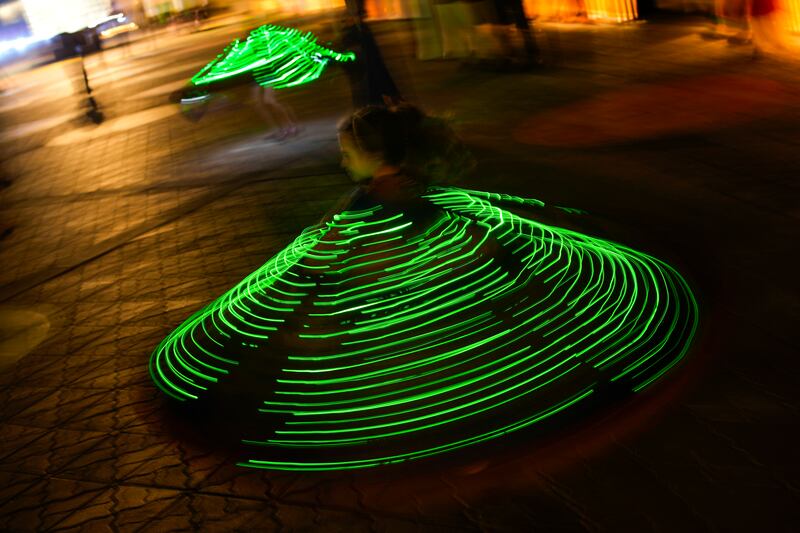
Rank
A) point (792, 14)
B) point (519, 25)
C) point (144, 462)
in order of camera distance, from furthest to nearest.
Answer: point (519, 25) → point (792, 14) → point (144, 462)

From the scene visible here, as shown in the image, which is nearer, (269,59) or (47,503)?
(47,503)

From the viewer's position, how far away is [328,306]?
15.2 ft

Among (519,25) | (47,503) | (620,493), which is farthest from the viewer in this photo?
(519,25)

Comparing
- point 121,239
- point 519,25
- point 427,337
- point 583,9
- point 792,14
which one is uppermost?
point 519,25

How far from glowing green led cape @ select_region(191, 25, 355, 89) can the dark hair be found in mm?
5852

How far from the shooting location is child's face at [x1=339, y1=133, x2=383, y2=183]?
4.58m

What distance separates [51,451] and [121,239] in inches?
186

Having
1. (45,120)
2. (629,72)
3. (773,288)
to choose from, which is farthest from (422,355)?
(45,120)

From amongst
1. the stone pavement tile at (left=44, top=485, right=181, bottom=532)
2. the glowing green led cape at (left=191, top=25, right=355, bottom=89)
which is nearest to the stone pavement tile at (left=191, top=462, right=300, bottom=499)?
the stone pavement tile at (left=44, top=485, right=181, bottom=532)

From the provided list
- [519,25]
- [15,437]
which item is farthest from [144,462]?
[519,25]

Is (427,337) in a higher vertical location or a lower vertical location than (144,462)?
higher

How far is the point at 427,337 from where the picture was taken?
14.2 ft

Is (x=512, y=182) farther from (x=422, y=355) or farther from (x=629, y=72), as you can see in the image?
(x=629, y=72)

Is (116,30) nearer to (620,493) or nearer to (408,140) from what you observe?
(408,140)
